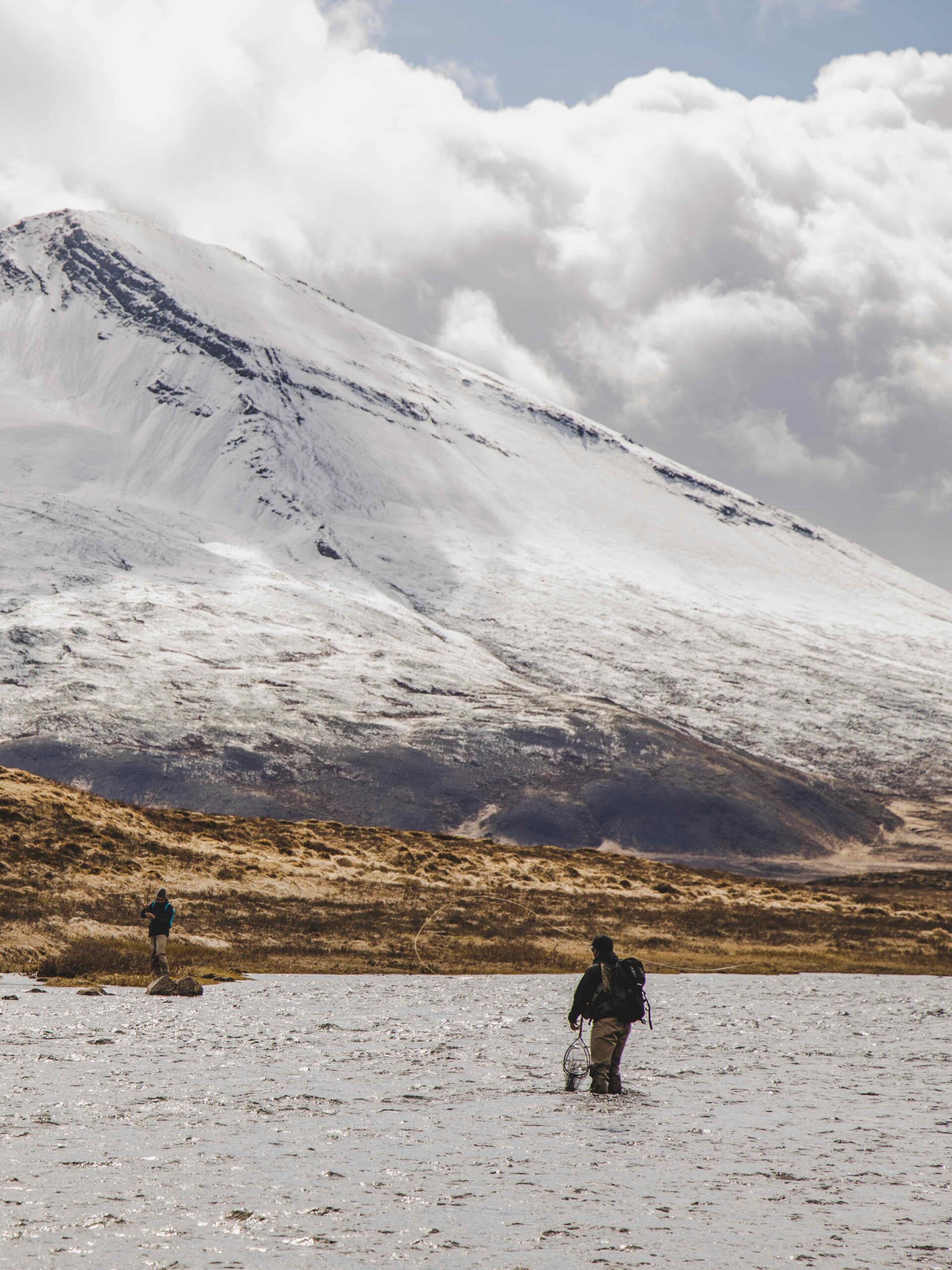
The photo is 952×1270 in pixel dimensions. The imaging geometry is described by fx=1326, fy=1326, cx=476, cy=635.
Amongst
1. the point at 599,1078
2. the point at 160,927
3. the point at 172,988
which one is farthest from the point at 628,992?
the point at 160,927

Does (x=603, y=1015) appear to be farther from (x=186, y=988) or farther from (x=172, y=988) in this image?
(x=172, y=988)

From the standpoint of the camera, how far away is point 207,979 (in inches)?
1353

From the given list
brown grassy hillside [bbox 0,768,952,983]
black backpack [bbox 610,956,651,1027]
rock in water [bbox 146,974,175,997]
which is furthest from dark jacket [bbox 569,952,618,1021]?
brown grassy hillside [bbox 0,768,952,983]

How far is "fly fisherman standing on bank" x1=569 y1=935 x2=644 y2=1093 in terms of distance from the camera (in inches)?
748

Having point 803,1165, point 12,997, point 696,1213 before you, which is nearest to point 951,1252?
point 696,1213

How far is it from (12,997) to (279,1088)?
11677mm

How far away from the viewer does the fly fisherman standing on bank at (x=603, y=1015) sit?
62.3ft

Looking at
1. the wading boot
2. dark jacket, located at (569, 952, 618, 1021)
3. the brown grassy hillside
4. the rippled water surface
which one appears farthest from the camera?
the brown grassy hillside

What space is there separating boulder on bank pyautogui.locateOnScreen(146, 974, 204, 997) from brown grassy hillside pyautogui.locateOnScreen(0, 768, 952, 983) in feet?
12.3

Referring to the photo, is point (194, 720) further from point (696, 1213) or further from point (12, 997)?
point (696, 1213)

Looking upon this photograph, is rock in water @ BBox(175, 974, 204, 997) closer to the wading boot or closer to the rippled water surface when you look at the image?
the rippled water surface

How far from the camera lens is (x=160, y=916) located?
32.8m

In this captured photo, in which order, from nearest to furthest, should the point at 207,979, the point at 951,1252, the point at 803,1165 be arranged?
the point at 951,1252 → the point at 803,1165 → the point at 207,979

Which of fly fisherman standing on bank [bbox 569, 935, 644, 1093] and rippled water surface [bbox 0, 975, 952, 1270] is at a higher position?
fly fisherman standing on bank [bbox 569, 935, 644, 1093]
